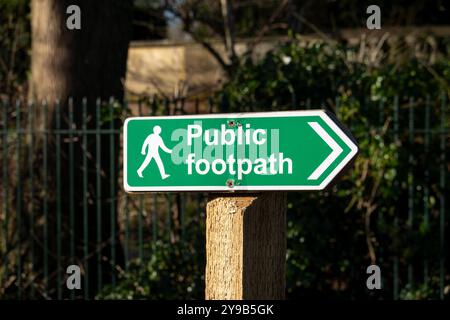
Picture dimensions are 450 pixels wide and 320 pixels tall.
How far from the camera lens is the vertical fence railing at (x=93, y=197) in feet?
20.6

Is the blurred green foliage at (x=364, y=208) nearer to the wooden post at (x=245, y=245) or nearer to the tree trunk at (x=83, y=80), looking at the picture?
the tree trunk at (x=83, y=80)

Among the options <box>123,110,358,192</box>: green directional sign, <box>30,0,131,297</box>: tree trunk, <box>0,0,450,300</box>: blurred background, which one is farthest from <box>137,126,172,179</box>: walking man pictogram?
<box>30,0,131,297</box>: tree trunk

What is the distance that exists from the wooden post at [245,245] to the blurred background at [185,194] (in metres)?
3.63

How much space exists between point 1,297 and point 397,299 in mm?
3029

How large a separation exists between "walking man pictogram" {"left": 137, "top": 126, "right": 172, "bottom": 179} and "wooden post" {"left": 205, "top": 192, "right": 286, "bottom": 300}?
0.18 meters

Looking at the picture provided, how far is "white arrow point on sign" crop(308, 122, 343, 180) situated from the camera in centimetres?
242

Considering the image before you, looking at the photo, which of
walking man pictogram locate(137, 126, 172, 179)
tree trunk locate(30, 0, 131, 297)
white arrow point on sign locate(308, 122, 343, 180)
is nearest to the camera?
white arrow point on sign locate(308, 122, 343, 180)

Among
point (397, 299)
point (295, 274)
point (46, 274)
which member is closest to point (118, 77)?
point (46, 274)

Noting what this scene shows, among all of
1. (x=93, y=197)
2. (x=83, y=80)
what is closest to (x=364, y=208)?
(x=93, y=197)

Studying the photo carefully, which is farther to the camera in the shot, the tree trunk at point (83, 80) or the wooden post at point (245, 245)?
the tree trunk at point (83, 80)

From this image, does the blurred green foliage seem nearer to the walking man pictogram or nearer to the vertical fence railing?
the vertical fence railing

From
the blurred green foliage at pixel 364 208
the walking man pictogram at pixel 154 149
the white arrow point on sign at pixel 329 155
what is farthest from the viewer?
the blurred green foliage at pixel 364 208

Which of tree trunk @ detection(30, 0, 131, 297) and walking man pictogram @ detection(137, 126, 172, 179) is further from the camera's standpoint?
tree trunk @ detection(30, 0, 131, 297)

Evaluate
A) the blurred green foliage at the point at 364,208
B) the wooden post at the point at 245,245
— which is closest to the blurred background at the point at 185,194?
the blurred green foliage at the point at 364,208
